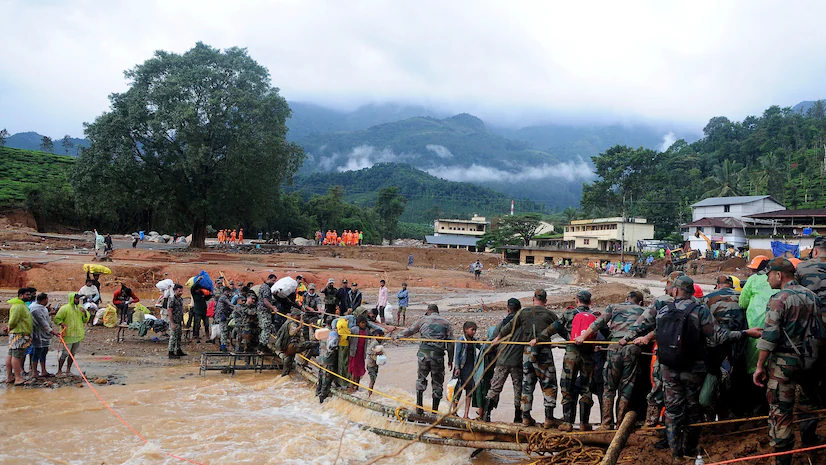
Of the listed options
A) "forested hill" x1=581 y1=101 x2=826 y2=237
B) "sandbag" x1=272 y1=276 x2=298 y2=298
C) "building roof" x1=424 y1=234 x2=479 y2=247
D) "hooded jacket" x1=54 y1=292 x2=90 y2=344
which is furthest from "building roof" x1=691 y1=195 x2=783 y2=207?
"hooded jacket" x1=54 y1=292 x2=90 y2=344

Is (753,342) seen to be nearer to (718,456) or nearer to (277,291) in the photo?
(718,456)

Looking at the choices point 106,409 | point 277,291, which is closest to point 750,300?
point 277,291

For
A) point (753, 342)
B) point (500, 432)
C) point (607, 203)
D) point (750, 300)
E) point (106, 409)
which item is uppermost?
point (607, 203)

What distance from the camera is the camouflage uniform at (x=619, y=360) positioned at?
6418 mm

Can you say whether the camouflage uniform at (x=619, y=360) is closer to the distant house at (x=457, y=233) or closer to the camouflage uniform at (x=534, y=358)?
the camouflage uniform at (x=534, y=358)

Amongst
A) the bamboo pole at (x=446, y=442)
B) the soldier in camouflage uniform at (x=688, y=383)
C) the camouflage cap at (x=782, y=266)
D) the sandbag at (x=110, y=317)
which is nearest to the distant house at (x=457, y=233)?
the sandbag at (x=110, y=317)

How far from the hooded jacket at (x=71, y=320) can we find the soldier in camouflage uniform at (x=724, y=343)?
36.1 ft

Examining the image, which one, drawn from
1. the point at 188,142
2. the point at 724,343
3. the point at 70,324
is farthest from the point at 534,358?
the point at 188,142

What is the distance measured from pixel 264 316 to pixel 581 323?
7706 millimetres

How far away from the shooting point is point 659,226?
7356 centimetres

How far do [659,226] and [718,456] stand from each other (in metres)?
74.7

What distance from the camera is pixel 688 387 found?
566 centimetres

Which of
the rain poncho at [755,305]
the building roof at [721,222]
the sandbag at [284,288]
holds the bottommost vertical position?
the sandbag at [284,288]

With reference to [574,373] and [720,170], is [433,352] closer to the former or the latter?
[574,373]
